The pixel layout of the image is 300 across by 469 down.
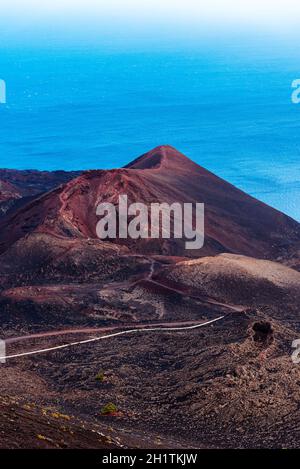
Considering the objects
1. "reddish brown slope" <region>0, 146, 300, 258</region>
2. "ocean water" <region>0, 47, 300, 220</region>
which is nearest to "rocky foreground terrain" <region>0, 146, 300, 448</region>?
"reddish brown slope" <region>0, 146, 300, 258</region>

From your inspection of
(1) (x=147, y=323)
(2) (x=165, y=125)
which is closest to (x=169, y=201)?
(1) (x=147, y=323)

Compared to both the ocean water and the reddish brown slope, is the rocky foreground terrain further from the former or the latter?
the ocean water

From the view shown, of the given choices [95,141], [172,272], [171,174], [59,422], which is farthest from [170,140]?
[59,422]

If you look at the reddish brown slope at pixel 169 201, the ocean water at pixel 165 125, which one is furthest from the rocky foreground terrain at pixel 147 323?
the ocean water at pixel 165 125

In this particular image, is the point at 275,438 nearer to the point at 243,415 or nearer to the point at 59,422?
the point at 243,415

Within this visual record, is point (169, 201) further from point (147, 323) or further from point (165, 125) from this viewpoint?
point (165, 125)

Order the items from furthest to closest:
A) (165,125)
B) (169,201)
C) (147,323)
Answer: (165,125), (169,201), (147,323)

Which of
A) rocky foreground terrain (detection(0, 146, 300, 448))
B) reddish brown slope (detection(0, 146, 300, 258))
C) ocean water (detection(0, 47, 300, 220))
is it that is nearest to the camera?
rocky foreground terrain (detection(0, 146, 300, 448))
